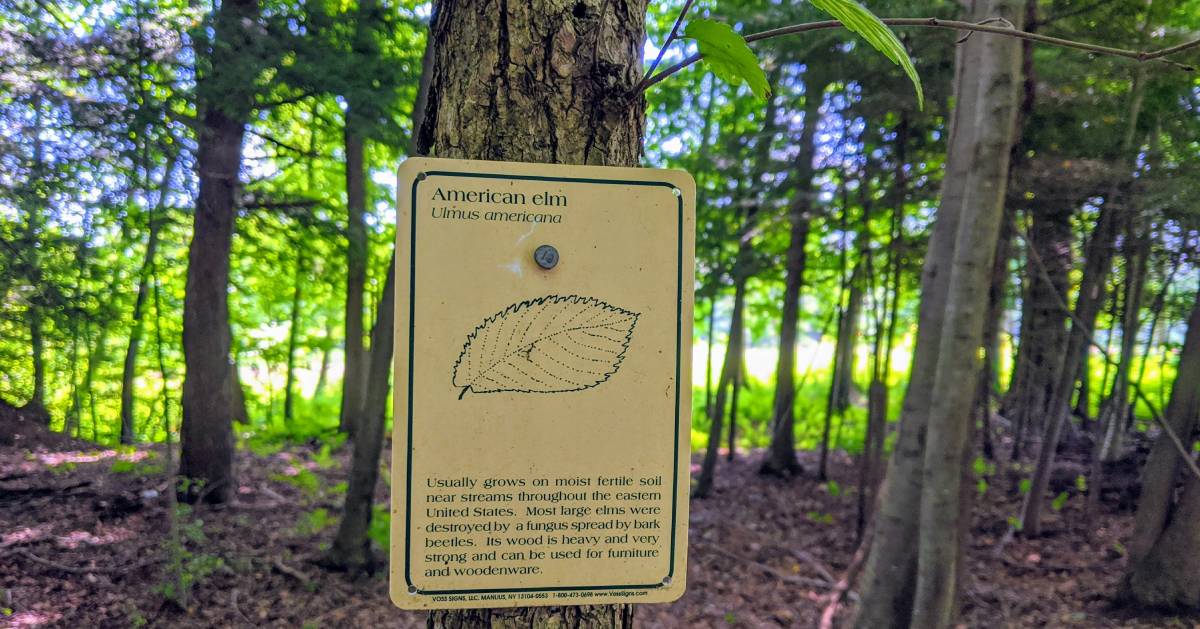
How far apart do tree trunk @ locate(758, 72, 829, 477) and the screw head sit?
6.77m

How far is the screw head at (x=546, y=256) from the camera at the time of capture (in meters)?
1.18

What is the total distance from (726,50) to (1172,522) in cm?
626

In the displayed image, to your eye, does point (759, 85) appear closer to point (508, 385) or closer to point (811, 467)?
point (508, 385)

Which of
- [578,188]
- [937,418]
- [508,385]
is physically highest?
[578,188]

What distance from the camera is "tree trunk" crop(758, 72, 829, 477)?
7992 mm

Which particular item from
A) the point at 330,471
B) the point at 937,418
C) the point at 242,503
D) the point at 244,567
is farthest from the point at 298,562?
the point at 937,418

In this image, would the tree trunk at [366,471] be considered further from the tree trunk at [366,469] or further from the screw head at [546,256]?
the screw head at [546,256]

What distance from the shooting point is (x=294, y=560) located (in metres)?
5.83

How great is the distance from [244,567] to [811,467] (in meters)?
7.72

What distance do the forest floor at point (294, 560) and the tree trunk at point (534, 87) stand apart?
4.69m

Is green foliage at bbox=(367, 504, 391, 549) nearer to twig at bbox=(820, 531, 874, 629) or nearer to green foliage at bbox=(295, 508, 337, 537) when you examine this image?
green foliage at bbox=(295, 508, 337, 537)

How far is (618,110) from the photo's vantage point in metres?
1.24

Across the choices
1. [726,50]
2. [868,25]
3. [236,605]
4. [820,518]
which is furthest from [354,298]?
[868,25]

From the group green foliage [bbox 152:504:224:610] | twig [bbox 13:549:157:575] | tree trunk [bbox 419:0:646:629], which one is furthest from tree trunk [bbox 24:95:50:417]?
tree trunk [bbox 419:0:646:629]
